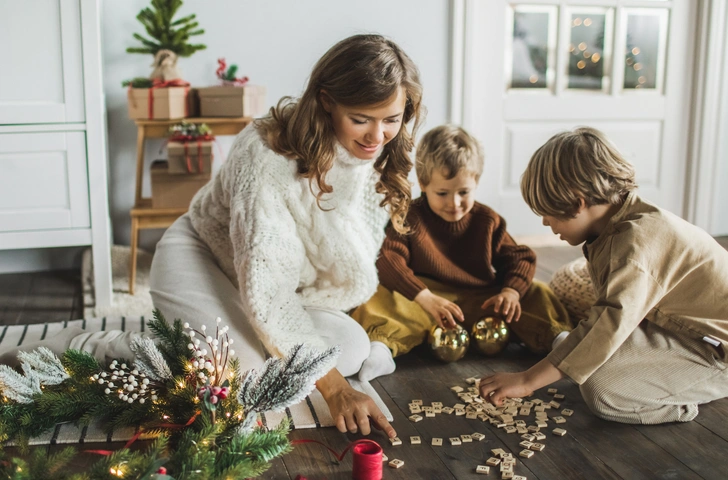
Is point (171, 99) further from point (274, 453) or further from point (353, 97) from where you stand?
point (274, 453)

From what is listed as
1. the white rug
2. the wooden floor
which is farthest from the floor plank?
the white rug

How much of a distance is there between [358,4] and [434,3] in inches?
14.1

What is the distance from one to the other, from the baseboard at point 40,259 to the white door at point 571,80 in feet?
6.18

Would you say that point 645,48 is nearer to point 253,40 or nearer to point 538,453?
point 253,40

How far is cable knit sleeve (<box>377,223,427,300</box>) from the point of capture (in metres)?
2.28

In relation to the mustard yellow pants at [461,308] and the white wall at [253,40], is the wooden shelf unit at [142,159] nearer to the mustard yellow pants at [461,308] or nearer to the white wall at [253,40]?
the white wall at [253,40]

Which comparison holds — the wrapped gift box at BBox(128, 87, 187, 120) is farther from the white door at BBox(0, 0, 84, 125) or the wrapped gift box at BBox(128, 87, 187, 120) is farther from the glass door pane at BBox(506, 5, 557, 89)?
the glass door pane at BBox(506, 5, 557, 89)

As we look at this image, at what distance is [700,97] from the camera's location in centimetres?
386

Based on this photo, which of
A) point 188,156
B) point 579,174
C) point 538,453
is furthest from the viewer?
point 188,156

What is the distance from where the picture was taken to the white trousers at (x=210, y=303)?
1.88 m

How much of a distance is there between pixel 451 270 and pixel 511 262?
18 cm

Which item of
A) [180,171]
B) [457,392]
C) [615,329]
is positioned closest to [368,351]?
[457,392]

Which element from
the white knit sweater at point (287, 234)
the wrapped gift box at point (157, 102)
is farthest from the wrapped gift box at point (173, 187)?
the white knit sweater at point (287, 234)

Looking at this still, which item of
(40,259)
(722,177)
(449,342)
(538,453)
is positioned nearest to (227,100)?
(40,259)
